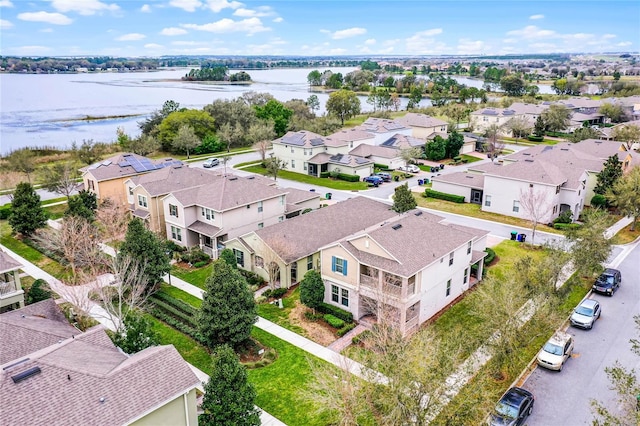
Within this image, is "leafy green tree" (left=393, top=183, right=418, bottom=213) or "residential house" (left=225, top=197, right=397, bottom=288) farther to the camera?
"leafy green tree" (left=393, top=183, right=418, bottom=213)

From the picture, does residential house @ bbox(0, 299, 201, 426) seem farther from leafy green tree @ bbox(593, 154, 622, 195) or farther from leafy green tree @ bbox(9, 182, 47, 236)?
leafy green tree @ bbox(593, 154, 622, 195)

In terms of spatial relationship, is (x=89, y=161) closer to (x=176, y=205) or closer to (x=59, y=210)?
(x=59, y=210)

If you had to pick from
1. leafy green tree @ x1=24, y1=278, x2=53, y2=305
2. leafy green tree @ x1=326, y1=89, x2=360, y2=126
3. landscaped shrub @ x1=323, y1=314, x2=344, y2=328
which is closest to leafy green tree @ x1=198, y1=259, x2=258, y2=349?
landscaped shrub @ x1=323, y1=314, x2=344, y2=328

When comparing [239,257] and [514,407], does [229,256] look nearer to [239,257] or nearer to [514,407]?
[239,257]

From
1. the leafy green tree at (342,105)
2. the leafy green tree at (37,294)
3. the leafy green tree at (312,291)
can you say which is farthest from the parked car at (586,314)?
the leafy green tree at (342,105)

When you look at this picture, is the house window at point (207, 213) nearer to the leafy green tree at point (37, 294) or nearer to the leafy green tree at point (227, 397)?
the leafy green tree at point (37, 294)

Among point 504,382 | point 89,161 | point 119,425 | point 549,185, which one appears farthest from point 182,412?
point 89,161

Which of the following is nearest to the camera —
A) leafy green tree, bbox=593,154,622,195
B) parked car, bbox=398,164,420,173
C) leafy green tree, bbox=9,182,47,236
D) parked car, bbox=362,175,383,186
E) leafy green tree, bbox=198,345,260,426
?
leafy green tree, bbox=198,345,260,426

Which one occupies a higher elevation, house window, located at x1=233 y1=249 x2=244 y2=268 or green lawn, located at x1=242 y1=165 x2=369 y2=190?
house window, located at x1=233 y1=249 x2=244 y2=268
